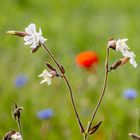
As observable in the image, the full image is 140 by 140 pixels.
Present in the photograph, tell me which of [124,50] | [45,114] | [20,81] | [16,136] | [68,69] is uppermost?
[68,69]

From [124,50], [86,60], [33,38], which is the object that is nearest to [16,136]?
[33,38]

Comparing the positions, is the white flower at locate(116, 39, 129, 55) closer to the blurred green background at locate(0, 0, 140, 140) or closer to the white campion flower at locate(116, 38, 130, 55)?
the white campion flower at locate(116, 38, 130, 55)

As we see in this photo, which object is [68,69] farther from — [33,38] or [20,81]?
[33,38]

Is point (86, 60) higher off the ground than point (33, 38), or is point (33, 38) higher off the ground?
point (86, 60)

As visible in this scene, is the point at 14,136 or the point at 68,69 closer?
the point at 14,136

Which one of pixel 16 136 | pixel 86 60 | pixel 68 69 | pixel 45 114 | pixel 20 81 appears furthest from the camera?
pixel 68 69

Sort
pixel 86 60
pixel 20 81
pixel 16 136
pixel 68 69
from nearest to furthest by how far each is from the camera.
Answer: pixel 16 136
pixel 20 81
pixel 86 60
pixel 68 69

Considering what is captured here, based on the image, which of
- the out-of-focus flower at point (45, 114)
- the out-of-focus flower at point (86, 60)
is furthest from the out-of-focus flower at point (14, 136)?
the out-of-focus flower at point (86, 60)

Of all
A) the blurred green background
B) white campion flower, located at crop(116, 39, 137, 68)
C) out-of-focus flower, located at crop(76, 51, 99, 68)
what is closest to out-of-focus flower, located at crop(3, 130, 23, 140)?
white campion flower, located at crop(116, 39, 137, 68)

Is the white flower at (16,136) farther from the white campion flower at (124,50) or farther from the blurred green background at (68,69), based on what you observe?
the blurred green background at (68,69)

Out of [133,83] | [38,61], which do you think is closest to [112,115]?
[133,83]
